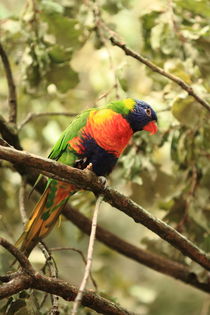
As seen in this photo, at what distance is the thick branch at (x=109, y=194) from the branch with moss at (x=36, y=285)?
10.5 inches

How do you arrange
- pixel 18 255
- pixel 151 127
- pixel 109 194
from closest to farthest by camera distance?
pixel 18 255
pixel 109 194
pixel 151 127

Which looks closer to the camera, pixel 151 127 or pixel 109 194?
pixel 109 194

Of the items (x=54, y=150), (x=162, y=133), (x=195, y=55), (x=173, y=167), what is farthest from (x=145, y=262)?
(x=195, y=55)

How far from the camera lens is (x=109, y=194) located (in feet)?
6.12

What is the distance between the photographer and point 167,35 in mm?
2588

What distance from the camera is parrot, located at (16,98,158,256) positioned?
217 centimetres

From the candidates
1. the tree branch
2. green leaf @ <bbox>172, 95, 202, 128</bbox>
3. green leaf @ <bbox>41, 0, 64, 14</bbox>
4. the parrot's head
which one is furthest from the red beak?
green leaf @ <bbox>41, 0, 64, 14</bbox>

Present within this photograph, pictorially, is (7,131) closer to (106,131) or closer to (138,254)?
(106,131)

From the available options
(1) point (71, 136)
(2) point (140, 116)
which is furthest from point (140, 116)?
(1) point (71, 136)

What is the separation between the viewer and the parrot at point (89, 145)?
7.13 feet

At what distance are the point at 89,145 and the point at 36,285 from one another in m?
0.74

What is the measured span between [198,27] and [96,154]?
1.06 m

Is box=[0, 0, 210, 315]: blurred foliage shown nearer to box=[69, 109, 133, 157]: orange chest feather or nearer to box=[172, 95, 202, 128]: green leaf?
box=[172, 95, 202, 128]: green leaf

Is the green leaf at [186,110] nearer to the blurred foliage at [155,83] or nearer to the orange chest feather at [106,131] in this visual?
the blurred foliage at [155,83]
